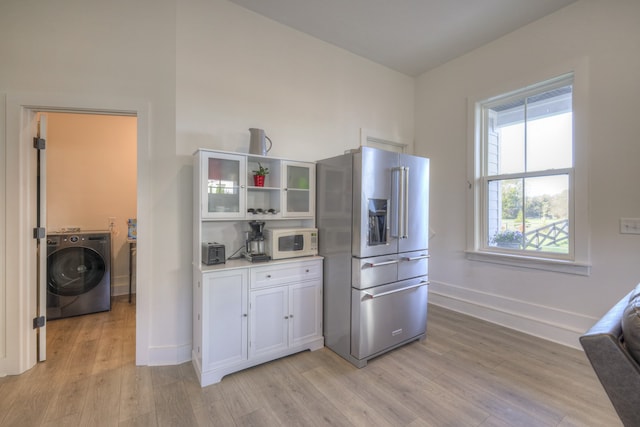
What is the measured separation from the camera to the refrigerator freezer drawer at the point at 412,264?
2582 mm

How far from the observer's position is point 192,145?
95.4 inches

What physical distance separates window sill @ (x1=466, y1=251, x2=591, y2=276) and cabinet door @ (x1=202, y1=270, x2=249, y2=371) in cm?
274

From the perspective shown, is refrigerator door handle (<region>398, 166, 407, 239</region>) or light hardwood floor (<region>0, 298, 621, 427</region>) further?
refrigerator door handle (<region>398, 166, 407, 239</region>)

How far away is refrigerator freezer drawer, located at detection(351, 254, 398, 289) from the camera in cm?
232

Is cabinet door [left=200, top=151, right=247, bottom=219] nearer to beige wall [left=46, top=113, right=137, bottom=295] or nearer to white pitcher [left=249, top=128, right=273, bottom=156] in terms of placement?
white pitcher [left=249, top=128, right=273, bottom=156]

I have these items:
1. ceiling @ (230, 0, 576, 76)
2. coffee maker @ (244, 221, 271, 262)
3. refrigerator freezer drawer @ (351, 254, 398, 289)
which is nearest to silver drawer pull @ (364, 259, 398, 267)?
refrigerator freezer drawer @ (351, 254, 398, 289)

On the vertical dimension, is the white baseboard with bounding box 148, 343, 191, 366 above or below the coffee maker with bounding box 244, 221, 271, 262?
below

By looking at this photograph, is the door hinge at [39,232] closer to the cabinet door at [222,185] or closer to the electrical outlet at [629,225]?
the cabinet door at [222,185]

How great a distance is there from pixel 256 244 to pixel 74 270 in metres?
2.53

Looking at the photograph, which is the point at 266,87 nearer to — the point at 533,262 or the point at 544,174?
the point at 544,174

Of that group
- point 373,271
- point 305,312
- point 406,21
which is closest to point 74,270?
point 305,312

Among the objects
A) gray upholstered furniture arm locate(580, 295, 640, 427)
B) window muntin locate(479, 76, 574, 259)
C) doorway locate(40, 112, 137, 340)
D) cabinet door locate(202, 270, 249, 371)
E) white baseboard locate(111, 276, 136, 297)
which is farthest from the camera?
white baseboard locate(111, 276, 136, 297)

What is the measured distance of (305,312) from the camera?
8.27 ft

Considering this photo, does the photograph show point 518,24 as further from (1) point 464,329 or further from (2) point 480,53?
(1) point 464,329
